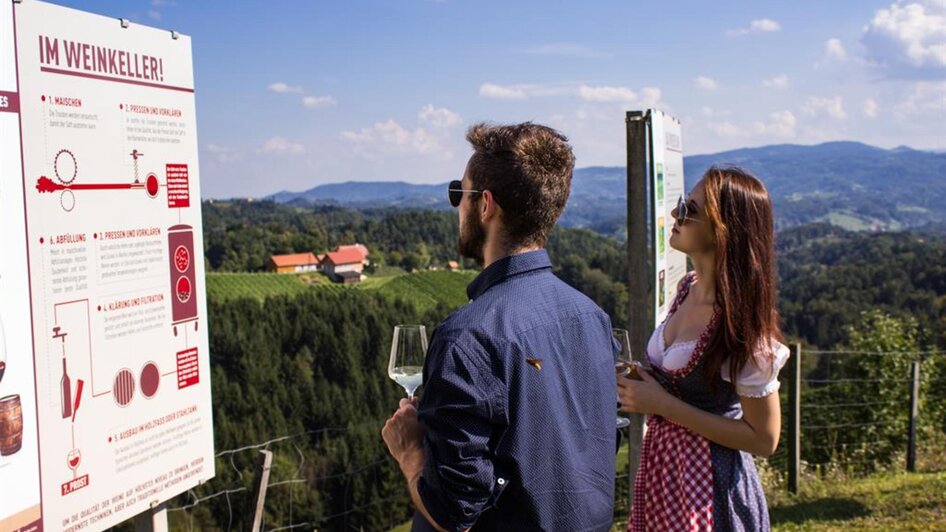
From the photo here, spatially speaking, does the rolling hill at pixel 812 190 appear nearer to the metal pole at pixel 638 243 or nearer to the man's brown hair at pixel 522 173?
the metal pole at pixel 638 243

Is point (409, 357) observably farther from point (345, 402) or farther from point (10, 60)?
point (345, 402)

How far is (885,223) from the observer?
110 meters

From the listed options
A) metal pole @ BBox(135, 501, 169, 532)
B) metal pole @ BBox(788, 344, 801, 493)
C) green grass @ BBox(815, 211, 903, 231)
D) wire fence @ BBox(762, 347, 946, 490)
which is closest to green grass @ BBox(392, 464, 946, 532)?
metal pole @ BBox(788, 344, 801, 493)

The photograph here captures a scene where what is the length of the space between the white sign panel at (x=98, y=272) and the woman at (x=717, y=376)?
4.63 feet

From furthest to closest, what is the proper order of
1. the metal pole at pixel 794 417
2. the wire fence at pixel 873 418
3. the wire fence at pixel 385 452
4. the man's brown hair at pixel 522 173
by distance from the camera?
the wire fence at pixel 385 452 < the wire fence at pixel 873 418 < the metal pole at pixel 794 417 < the man's brown hair at pixel 522 173

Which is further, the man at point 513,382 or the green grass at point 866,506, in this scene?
the green grass at point 866,506

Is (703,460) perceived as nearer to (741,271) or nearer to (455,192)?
(741,271)

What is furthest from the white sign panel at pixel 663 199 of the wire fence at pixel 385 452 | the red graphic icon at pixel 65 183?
the wire fence at pixel 385 452

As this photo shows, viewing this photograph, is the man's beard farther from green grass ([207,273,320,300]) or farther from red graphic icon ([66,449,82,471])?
green grass ([207,273,320,300])

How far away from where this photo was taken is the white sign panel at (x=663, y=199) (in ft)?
11.5

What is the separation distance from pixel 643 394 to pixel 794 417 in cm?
580

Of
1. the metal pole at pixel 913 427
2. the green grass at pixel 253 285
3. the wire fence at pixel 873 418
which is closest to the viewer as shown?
the metal pole at pixel 913 427

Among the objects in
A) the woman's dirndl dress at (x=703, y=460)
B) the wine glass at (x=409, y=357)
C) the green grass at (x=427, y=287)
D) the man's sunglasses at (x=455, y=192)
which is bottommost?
the green grass at (x=427, y=287)

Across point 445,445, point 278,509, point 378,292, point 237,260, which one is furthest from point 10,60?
point 237,260
